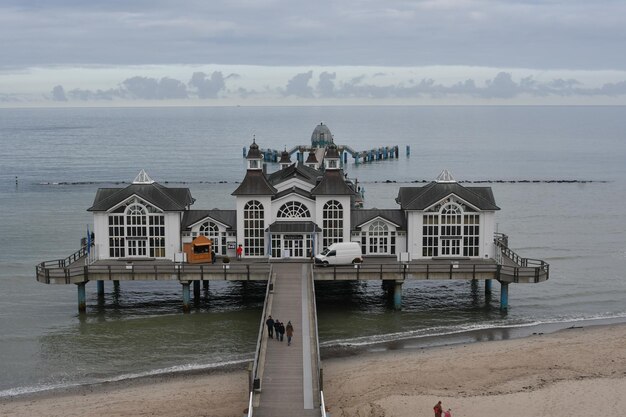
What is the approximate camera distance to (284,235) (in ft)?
161

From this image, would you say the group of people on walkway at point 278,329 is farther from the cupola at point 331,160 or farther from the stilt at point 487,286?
the stilt at point 487,286

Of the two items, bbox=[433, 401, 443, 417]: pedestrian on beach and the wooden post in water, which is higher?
the wooden post in water

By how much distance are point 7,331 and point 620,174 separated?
108 meters

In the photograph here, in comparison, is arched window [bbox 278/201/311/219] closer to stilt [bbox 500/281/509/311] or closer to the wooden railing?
the wooden railing

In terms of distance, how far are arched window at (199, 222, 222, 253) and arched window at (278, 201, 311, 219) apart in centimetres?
368

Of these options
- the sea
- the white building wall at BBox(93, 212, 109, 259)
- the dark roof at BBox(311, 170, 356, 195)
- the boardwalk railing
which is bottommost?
the sea

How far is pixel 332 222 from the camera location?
49.7 m

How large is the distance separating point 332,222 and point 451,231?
21.8 feet

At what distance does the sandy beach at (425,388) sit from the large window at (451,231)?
9796mm

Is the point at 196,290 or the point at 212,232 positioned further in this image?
the point at 196,290

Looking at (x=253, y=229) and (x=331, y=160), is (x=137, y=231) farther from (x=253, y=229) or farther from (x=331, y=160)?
(x=331, y=160)

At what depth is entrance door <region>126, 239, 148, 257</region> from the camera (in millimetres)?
49156

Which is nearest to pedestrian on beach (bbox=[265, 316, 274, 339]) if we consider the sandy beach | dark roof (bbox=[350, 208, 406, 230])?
the sandy beach

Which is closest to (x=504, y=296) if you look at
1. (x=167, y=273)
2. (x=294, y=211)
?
(x=294, y=211)
